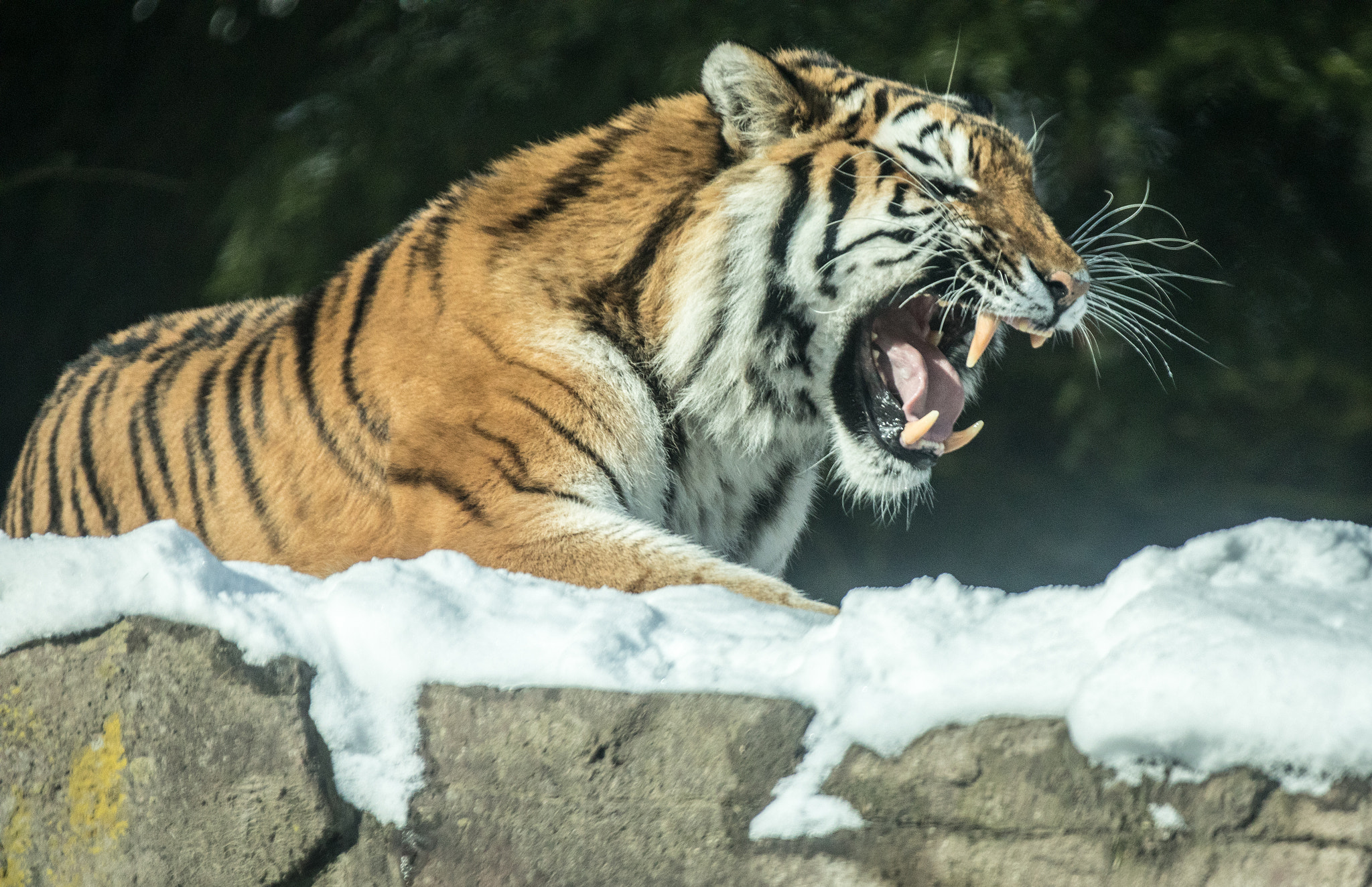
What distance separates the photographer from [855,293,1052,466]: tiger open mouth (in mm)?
1588

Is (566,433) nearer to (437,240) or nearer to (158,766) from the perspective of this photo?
(437,240)

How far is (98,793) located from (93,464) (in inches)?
39.2

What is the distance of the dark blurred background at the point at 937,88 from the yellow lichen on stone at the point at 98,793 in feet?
4.24

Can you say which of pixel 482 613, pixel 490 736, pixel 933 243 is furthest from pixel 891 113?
pixel 490 736

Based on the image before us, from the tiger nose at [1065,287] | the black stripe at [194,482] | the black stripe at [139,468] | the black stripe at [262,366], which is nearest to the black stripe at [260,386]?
the black stripe at [262,366]

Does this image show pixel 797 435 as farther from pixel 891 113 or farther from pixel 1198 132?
pixel 1198 132

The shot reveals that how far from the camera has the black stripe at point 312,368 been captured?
5.49 ft

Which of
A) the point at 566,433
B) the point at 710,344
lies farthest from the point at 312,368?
the point at 710,344

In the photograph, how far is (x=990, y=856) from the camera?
88 cm

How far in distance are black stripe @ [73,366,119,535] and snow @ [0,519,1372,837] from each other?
719 mm

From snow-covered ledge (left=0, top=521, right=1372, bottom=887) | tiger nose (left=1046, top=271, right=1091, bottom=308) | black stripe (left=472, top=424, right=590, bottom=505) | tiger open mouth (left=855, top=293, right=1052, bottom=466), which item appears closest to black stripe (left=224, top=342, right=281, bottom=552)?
black stripe (left=472, top=424, right=590, bottom=505)

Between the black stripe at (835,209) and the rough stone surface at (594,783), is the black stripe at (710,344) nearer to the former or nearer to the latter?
the black stripe at (835,209)

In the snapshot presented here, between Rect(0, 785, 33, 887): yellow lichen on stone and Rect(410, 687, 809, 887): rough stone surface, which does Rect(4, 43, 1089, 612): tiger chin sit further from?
Rect(0, 785, 33, 887): yellow lichen on stone

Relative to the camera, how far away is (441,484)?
1540mm
